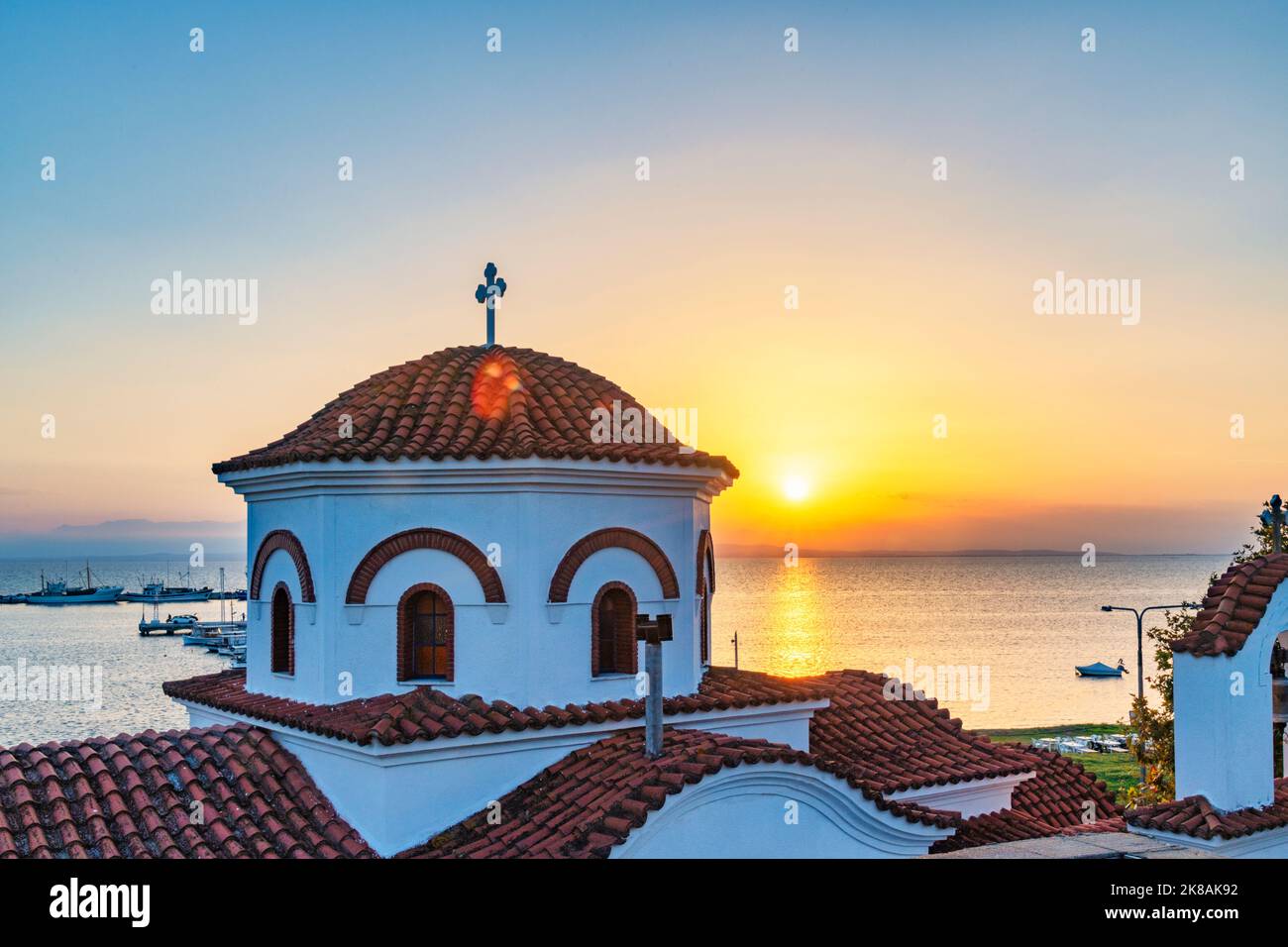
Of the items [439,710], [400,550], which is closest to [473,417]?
[400,550]

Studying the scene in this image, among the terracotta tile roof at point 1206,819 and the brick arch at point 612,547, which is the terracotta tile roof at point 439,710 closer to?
the brick arch at point 612,547

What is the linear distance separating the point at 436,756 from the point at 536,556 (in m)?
2.53

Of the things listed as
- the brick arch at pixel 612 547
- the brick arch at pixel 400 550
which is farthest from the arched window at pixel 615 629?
the brick arch at pixel 400 550

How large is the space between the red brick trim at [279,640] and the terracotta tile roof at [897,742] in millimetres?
6960

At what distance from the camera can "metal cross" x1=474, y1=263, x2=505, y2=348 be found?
47.7 feet

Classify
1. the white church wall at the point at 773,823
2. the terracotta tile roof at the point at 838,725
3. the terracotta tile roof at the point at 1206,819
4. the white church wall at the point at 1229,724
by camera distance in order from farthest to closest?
the terracotta tile roof at the point at 838,725 < the white church wall at the point at 773,823 < the white church wall at the point at 1229,724 < the terracotta tile roof at the point at 1206,819

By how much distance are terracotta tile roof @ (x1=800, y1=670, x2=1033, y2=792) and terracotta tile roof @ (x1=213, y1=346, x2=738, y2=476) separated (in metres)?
4.03

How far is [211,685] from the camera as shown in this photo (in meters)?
14.4

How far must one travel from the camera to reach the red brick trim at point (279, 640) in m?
13.0

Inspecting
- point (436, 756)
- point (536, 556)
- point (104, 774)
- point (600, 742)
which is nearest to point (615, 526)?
point (536, 556)

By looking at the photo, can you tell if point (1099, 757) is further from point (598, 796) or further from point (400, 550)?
point (400, 550)

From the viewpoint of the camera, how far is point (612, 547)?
41.8 feet

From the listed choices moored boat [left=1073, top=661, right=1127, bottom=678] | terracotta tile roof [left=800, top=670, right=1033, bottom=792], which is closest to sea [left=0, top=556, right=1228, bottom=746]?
moored boat [left=1073, top=661, right=1127, bottom=678]
